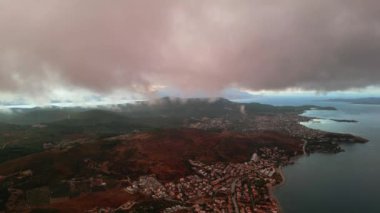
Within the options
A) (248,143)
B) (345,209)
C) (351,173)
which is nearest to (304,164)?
(351,173)

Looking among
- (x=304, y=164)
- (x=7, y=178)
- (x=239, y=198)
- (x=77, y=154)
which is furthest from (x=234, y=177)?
(x=7, y=178)

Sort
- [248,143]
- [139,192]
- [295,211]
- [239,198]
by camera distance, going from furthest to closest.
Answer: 1. [248,143]
2. [139,192]
3. [239,198]
4. [295,211]

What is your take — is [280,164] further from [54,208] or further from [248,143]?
[54,208]

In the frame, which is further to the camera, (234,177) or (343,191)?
(234,177)

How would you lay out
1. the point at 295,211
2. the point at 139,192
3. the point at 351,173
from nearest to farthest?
1. the point at 295,211
2. the point at 139,192
3. the point at 351,173

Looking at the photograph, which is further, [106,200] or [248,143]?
[248,143]

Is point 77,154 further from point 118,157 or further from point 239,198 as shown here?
point 239,198

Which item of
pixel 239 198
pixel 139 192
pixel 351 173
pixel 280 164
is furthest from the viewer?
pixel 280 164

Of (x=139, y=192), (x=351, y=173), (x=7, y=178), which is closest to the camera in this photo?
(x=139, y=192)

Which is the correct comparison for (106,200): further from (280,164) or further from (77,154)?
(280,164)
